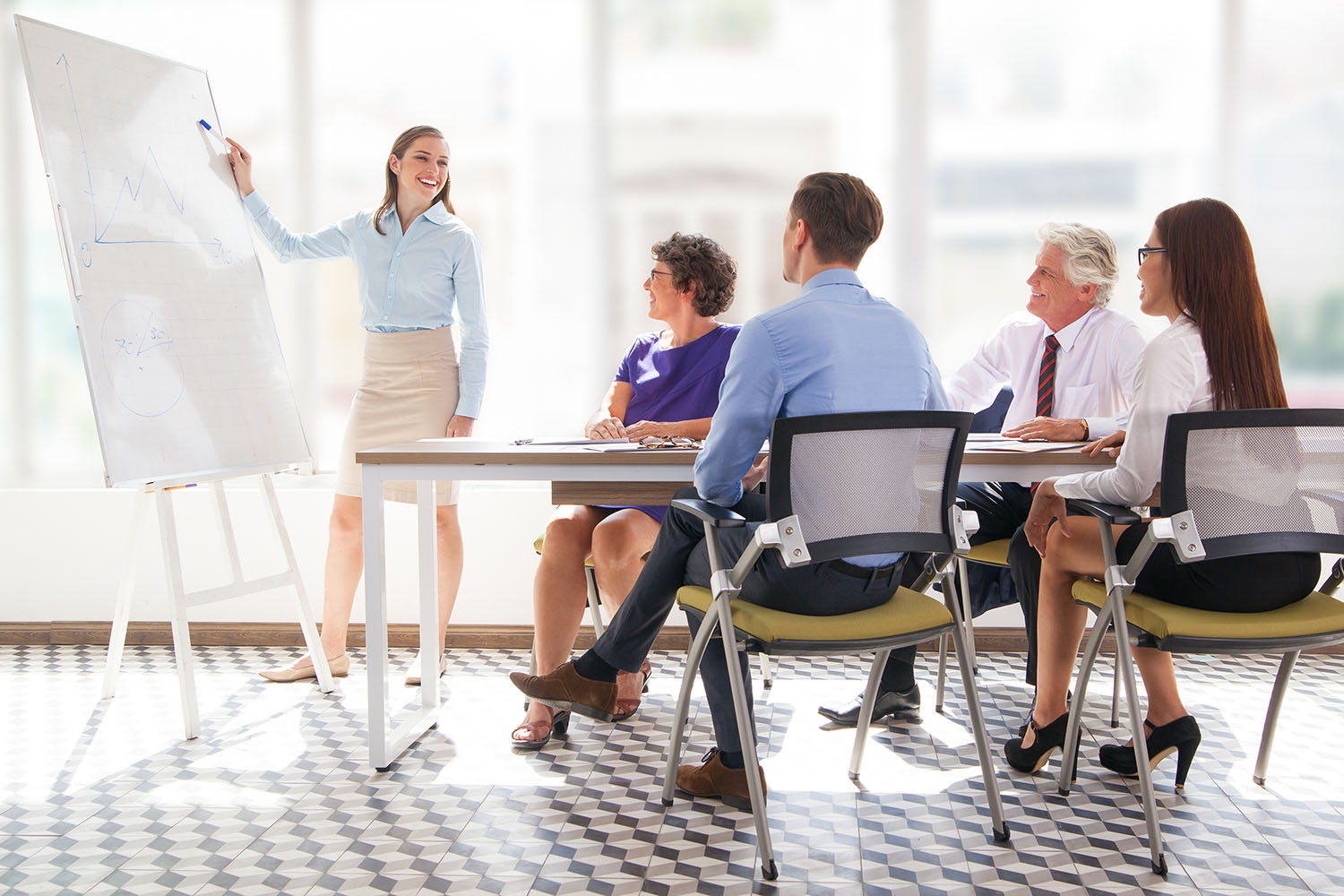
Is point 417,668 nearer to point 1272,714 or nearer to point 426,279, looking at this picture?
point 426,279

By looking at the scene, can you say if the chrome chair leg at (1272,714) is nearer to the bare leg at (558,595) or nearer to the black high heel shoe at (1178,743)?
the black high heel shoe at (1178,743)

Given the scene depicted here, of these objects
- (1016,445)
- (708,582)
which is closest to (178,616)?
(708,582)

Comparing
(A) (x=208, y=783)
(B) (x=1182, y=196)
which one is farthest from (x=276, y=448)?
(B) (x=1182, y=196)

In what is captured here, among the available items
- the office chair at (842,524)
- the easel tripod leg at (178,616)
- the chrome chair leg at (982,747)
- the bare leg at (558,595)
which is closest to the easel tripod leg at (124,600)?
the easel tripod leg at (178,616)

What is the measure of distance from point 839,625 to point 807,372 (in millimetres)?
468

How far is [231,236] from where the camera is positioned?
3.12 metres

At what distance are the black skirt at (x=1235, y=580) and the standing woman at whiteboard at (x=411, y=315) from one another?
195 cm

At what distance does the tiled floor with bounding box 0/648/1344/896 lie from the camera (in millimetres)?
1974

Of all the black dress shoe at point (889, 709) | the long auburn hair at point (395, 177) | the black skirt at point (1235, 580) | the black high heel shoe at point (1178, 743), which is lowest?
the black dress shoe at point (889, 709)

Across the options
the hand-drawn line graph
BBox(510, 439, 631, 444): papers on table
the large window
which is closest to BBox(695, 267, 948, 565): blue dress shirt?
BBox(510, 439, 631, 444): papers on table

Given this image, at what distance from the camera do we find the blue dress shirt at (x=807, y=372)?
197 centimetres

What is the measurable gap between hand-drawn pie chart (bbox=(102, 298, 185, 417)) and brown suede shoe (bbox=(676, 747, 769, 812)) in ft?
5.35

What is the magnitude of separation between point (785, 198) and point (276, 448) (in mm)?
1940

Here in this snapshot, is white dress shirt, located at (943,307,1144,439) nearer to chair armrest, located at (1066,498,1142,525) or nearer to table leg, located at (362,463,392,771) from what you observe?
chair armrest, located at (1066,498,1142,525)
